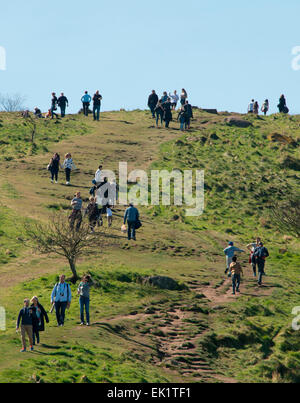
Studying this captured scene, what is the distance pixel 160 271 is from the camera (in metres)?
32.6

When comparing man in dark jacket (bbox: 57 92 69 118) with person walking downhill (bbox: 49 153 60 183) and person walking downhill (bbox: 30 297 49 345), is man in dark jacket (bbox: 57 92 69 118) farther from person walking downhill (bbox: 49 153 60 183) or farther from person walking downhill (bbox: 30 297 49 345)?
person walking downhill (bbox: 30 297 49 345)

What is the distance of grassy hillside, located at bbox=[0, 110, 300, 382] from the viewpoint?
2294 centimetres

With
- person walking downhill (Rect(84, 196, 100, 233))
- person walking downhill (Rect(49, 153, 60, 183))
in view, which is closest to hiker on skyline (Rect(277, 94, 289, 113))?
person walking downhill (Rect(49, 153, 60, 183))

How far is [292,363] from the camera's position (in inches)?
993

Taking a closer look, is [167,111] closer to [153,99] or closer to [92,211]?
[153,99]

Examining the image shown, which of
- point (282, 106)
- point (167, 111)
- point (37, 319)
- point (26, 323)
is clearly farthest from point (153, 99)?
point (26, 323)

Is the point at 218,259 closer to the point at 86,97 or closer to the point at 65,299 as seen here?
the point at 65,299

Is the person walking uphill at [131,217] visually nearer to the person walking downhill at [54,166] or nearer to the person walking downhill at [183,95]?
the person walking downhill at [54,166]

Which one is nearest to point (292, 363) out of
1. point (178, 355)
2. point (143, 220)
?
point (178, 355)

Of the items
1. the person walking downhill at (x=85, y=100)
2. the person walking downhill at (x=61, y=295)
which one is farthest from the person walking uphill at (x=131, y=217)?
the person walking downhill at (x=85, y=100)

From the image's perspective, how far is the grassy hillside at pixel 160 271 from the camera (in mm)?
22938

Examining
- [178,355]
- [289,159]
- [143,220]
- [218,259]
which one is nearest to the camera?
[178,355]
